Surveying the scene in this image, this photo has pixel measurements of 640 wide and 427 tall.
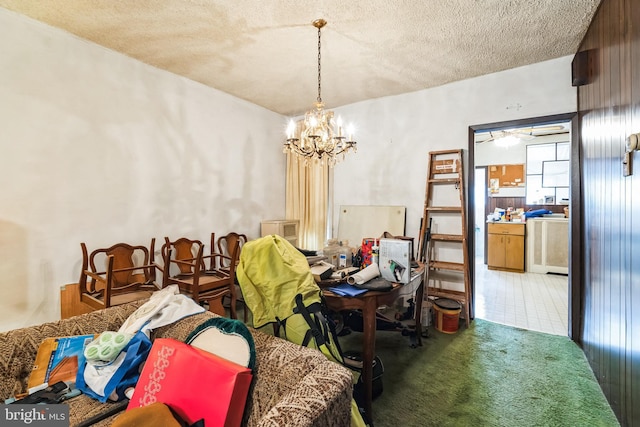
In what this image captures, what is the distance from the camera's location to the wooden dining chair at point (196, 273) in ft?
9.28

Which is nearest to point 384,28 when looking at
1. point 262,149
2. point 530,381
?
point 262,149

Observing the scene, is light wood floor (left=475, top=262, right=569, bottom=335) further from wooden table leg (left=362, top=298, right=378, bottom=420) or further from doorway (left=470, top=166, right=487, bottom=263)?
wooden table leg (left=362, top=298, right=378, bottom=420)

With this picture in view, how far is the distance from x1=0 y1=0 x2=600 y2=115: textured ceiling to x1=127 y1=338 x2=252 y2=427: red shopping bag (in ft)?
7.70

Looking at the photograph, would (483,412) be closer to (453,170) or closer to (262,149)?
(453,170)

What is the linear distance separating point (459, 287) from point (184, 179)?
141 inches

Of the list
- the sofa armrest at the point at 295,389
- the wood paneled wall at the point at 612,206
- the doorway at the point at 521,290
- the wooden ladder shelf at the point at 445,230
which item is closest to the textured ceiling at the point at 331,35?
the wood paneled wall at the point at 612,206

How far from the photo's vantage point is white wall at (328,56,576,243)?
301 centimetres

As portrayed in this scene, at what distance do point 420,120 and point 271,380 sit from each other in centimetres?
351

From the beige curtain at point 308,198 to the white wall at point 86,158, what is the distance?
3.86 feet

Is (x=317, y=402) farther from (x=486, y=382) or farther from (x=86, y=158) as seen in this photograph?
(x=86, y=158)

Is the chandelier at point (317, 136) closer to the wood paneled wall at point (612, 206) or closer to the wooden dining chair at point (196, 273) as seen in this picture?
the wooden dining chair at point (196, 273)

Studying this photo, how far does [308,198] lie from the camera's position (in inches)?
182

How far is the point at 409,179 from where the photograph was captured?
381 centimetres

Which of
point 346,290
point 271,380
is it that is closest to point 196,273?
point 346,290
